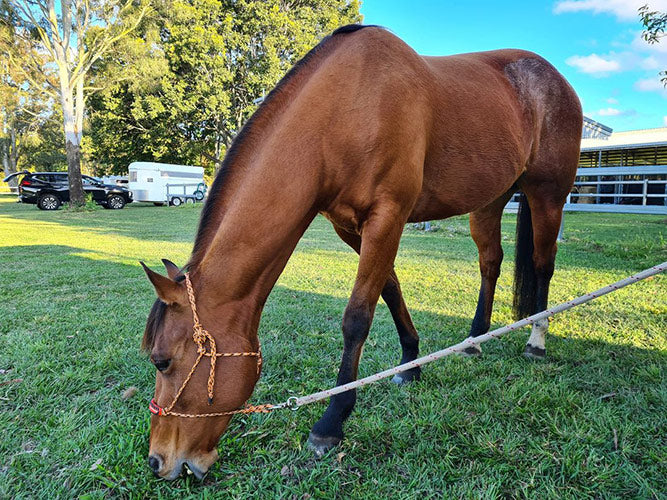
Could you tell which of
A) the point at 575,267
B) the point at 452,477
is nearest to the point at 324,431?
the point at 452,477

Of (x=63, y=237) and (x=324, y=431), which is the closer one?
(x=324, y=431)

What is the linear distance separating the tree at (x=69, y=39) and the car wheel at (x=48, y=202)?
10.1 feet

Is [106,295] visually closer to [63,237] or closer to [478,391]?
[478,391]

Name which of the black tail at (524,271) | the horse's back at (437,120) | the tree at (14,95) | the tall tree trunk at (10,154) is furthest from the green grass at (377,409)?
the tall tree trunk at (10,154)

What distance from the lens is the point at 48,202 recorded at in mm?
18969

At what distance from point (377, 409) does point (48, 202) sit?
22.2 meters

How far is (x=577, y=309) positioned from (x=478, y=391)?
2.17 meters

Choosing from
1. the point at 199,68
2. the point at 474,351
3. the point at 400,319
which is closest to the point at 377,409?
the point at 400,319

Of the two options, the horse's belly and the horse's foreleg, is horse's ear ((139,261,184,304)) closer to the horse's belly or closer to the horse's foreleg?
the horse's foreleg

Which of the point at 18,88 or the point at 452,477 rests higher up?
the point at 18,88

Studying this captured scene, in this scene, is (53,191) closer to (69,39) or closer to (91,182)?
(91,182)

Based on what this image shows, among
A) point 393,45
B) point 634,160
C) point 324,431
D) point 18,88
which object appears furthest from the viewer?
point 18,88

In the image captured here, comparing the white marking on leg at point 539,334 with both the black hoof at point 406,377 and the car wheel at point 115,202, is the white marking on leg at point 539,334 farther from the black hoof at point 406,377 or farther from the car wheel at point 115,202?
the car wheel at point 115,202

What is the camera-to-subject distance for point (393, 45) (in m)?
2.05
